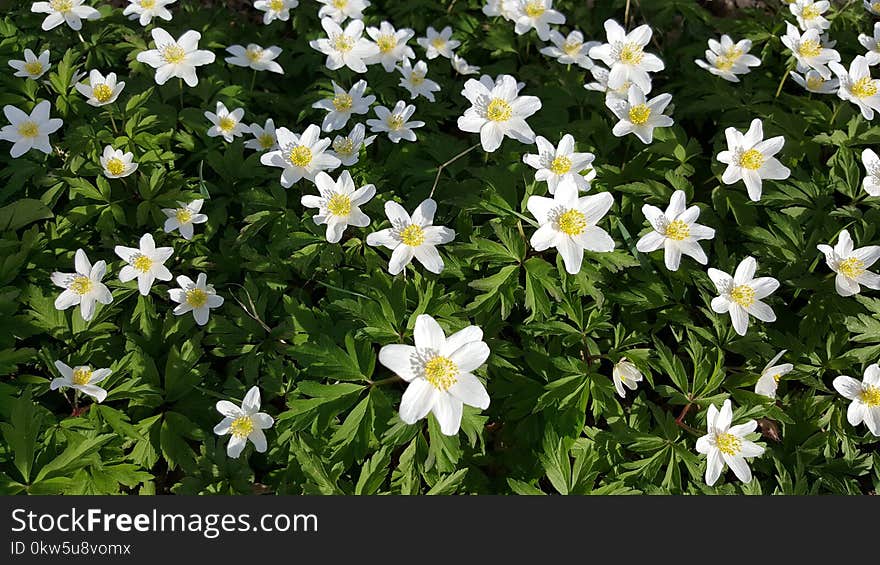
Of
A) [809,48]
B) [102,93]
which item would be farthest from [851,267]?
[102,93]

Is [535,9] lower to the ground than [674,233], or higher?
higher

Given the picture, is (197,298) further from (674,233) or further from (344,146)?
(674,233)

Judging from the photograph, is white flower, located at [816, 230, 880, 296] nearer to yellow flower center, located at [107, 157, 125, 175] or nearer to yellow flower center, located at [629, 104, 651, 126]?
yellow flower center, located at [629, 104, 651, 126]

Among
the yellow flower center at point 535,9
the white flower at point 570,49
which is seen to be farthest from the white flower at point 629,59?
the yellow flower center at point 535,9

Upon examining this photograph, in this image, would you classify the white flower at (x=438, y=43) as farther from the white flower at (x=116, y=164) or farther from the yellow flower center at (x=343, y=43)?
the white flower at (x=116, y=164)

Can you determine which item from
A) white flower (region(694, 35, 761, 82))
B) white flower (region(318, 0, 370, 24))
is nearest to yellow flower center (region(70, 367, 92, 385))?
white flower (region(318, 0, 370, 24))

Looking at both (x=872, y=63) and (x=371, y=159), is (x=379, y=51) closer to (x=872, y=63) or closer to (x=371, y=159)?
(x=371, y=159)
